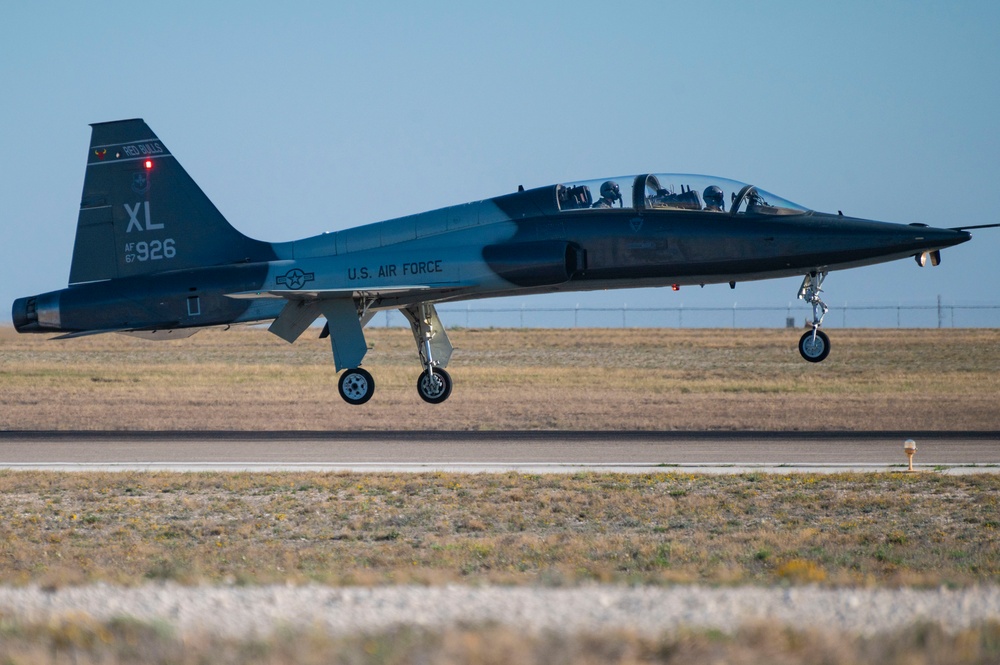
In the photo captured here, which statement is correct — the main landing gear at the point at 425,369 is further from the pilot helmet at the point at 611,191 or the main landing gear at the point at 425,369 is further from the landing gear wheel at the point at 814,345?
the landing gear wheel at the point at 814,345

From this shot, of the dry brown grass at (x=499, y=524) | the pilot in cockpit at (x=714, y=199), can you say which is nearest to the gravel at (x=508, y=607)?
the dry brown grass at (x=499, y=524)

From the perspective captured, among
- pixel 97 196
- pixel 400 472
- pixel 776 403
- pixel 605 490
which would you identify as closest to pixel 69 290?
pixel 97 196

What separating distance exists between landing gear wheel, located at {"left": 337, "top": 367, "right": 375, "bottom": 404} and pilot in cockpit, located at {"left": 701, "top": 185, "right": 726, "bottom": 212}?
7.82m

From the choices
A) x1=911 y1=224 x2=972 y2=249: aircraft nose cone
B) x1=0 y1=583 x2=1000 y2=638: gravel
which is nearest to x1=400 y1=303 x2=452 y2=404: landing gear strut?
x1=911 y1=224 x2=972 y2=249: aircraft nose cone

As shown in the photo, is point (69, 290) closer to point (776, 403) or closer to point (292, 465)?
point (292, 465)

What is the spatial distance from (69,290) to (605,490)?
12.3 m

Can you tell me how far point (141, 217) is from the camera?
83.4 ft

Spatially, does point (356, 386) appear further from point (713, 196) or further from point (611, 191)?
point (713, 196)

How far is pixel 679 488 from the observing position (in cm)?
2014

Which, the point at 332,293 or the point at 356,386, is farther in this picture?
the point at 356,386

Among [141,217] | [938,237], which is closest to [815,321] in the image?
[938,237]

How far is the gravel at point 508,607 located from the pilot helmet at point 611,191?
13.8 meters

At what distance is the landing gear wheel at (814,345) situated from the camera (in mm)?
20781

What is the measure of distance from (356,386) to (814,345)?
9.20 m
